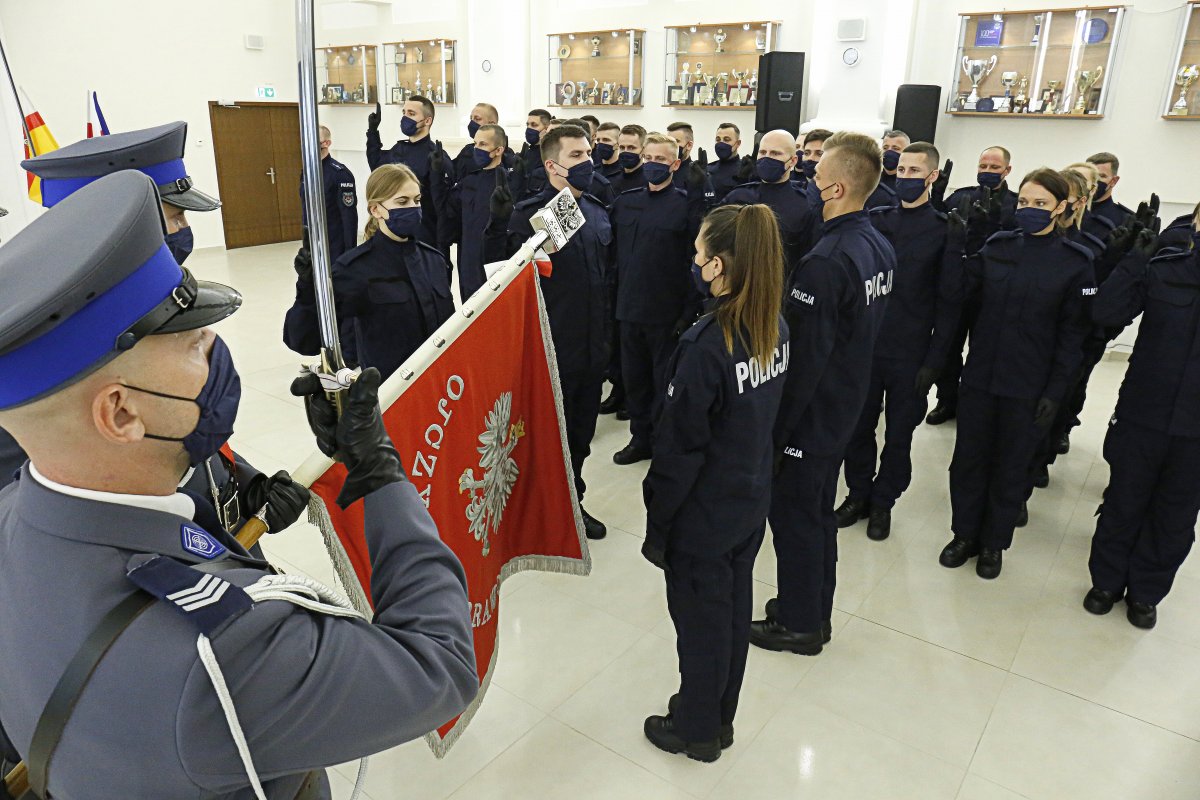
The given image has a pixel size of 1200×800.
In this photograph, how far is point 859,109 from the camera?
7.81m

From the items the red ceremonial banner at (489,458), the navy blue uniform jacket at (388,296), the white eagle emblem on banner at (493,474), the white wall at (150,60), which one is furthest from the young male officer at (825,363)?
the white wall at (150,60)

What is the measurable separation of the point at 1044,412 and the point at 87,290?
3474 mm

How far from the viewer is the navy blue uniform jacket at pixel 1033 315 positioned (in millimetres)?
3176

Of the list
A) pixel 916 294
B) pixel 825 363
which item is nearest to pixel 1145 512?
pixel 916 294

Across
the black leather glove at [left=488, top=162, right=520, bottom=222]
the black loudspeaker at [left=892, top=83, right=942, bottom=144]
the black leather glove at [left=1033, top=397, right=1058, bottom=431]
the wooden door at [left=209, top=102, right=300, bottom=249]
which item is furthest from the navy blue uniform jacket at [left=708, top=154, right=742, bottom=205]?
the wooden door at [left=209, top=102, right=300, bottom=249]

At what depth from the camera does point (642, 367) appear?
4.54 meters

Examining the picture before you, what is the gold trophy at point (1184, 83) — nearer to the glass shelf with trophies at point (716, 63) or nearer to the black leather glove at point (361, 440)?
the glass shelf with trophies at point (716, 63)

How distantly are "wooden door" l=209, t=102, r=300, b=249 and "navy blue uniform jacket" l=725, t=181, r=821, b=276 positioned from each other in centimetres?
840

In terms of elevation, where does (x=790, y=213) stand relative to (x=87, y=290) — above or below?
below

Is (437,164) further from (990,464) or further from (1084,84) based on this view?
(1084,84)

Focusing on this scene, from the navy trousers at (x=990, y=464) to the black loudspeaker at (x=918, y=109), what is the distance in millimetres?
4815

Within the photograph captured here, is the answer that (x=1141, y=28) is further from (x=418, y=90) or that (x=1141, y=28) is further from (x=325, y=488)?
(x=418, y=90)

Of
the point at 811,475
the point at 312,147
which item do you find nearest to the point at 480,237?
the point at 811,475

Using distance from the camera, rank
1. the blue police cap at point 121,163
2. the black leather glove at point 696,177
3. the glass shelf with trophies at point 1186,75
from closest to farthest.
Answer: the blue police cap at point 121,163 → the black leather glove at point 696,177 → the glass shelf with trophies at point 1186,75
